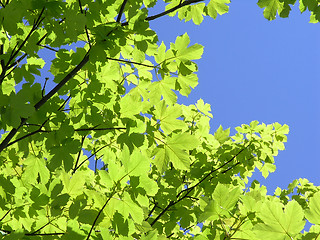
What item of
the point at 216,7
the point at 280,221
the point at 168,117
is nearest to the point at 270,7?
the point at 216,7

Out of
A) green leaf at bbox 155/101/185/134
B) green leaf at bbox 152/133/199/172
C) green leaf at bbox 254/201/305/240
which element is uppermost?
green leaf at bbox 155/101/185/134

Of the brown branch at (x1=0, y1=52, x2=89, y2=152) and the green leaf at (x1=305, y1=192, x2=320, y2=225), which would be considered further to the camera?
the brown branch at (x1=0, y1=52, x2=89, y2=152)

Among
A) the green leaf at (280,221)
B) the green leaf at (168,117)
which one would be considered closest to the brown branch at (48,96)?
the green leaf at (168,117)

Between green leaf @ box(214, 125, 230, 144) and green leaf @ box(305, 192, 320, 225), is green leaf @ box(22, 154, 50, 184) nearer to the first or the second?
green leaf @ box(305, 192, 320, 225)

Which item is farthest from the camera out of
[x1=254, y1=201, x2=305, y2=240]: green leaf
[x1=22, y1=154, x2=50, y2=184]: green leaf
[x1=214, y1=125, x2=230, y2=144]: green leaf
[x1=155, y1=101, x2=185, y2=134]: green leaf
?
[x1=214, y1=125, x2=230, y2=144]: green leaf

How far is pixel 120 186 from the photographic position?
3.92 feet

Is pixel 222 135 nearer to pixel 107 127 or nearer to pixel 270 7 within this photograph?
pixel 270 7

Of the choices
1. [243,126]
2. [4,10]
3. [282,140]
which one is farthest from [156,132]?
[282,140]

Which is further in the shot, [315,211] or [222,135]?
[222,135]

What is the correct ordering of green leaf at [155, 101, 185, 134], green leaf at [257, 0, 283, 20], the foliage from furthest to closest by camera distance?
green leaf at [257, 0, 283, 20], green leaf at [155, 101, 185, 134], the foliage

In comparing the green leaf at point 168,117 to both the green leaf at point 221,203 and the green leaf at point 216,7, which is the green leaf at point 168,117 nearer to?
the green leaf at point 221,203

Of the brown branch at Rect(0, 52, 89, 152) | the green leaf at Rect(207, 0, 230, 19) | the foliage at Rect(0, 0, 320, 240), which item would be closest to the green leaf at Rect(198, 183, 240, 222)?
the foliage at Rect(0, 0, 320, 240)

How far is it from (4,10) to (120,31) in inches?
23.8

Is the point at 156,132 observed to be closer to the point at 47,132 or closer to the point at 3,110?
the point at 47,132
